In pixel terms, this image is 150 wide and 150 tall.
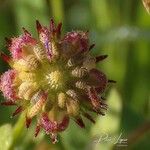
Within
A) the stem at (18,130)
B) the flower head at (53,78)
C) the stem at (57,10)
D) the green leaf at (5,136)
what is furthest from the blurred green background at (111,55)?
the flower head at (53,78)

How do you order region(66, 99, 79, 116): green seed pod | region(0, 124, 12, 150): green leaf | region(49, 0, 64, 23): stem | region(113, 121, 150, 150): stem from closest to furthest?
region(66, 99, 79, 116): green seed pod, region(0, 124, 12, 150): green leaf, region(113, 121, 150, 150): stem, region(49, 0, 64, 23): stem

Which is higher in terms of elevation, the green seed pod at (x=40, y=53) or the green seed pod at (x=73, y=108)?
the green seed pod at (x=40, y=53)

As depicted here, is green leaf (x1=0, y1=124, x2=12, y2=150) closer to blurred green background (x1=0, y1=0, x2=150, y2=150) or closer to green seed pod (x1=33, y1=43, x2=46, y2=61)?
blurred green background (x1=0, y1=0, x2=150, y2=150)

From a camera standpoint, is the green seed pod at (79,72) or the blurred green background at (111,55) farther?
the blurred green background at (111,55)

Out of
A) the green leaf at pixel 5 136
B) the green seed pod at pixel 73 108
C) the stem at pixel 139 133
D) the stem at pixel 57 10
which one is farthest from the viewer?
the stem at pixel 57 10

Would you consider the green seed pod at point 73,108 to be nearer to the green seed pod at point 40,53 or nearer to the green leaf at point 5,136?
the green seed pod at point 40,53

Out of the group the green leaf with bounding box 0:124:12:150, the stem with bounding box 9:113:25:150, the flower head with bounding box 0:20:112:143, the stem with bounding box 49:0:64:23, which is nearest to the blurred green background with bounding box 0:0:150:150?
the stem with bounding box 49:0:64:23

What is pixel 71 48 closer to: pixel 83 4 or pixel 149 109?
pixel 149 109
